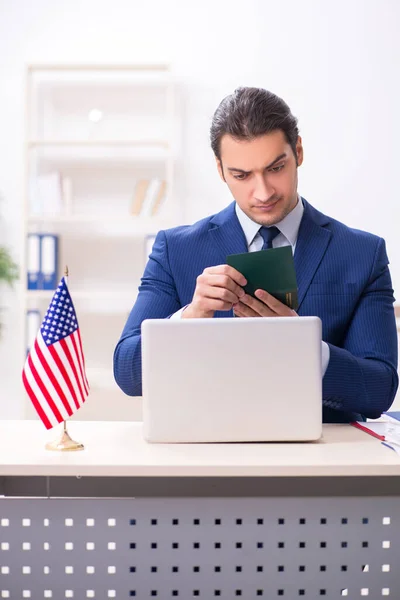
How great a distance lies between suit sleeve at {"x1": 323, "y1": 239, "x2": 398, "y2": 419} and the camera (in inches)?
67.5

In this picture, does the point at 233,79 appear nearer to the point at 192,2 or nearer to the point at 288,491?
the point at 192,2

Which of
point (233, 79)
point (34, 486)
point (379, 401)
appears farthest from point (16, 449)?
point (233, 79)

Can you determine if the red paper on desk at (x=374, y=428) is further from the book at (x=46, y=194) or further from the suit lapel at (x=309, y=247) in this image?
the book at (x=46, y=194)

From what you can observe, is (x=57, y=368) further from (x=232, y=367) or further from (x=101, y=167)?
(x=101, y=167)

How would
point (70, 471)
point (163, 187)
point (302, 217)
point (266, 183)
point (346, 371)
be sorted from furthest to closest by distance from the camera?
point (163, 187)
point (302, 217)
point (266, 183)
point (346, 371)
point (70, 471)

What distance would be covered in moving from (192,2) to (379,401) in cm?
314

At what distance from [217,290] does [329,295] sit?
0.47 metres

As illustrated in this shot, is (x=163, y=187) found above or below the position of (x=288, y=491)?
above

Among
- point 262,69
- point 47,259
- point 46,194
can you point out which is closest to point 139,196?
A: point 46,194

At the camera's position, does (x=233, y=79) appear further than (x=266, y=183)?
Yes

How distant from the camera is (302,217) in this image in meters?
2.03

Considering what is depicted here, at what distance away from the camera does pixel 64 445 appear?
141cm

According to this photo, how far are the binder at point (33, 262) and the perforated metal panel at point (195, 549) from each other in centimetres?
276

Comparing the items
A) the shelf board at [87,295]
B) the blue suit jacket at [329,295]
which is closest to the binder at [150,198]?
the shelf board at [87,295]
